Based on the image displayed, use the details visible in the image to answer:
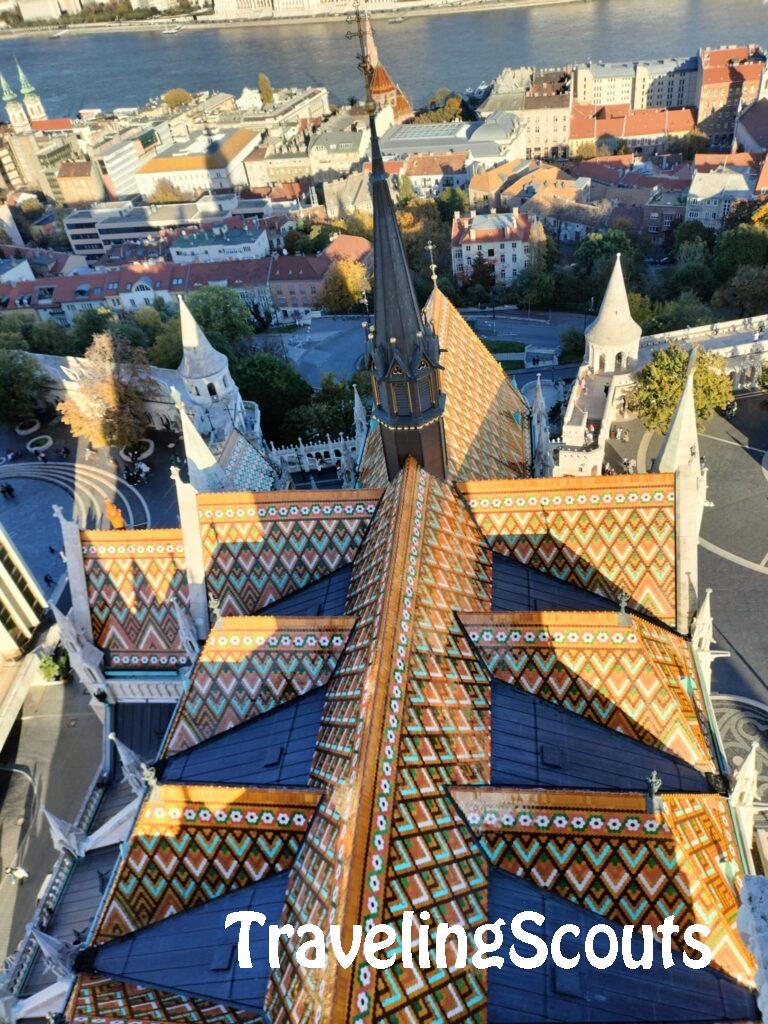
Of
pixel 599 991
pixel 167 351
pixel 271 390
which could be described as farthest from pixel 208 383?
pixel 599 991

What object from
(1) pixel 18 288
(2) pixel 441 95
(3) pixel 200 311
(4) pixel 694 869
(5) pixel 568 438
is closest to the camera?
(4) pixel 694 869

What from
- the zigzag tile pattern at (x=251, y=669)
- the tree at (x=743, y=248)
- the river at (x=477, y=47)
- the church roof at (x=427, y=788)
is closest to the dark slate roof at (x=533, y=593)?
the church roof at (x=427, y=788)

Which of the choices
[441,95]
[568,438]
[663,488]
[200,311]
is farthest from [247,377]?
[441,95]

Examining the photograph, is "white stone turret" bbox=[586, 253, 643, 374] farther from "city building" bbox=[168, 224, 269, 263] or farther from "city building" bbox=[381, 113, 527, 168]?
"city building" bbox=[381, 113, 527, 168]

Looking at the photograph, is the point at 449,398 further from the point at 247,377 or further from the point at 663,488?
the point at 247,377

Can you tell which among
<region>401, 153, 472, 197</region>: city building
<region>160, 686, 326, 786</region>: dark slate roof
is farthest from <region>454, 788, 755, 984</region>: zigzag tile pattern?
<region>401, 153, 472, 197</region>: city building

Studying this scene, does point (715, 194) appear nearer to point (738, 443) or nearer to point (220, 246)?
point (738, 443)
